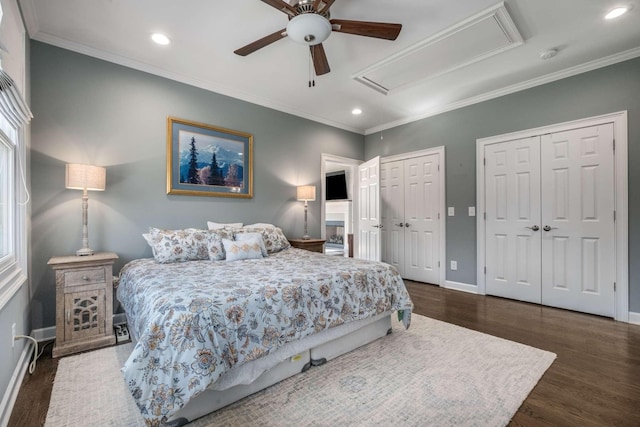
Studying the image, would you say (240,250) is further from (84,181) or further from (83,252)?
(84,181)

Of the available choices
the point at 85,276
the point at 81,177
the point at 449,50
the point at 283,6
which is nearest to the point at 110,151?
the point at 81,177

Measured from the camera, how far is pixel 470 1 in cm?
214

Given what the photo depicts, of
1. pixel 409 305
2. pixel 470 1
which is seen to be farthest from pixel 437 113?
pixel 409 305

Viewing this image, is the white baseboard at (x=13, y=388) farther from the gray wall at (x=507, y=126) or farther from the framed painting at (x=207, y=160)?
the gray wall at (x=507, y=126)

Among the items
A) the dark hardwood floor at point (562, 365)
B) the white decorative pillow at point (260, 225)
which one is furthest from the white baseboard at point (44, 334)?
the white decorative pillow at point (260, 225)

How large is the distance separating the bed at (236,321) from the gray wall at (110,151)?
64 centimetres

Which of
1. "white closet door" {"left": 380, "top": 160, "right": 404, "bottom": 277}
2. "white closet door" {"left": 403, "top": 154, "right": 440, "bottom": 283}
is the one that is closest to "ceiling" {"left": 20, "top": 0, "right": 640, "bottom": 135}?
"white closet door" {"left": 403, "top": 154, "right": 440, "bottom": 283}

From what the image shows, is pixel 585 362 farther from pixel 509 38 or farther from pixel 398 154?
pixel 398 154

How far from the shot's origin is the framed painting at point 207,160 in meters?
3.19

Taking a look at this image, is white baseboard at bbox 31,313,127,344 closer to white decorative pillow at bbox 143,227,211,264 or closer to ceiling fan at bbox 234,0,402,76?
white decorative pillow at bbox 143,227,211,264

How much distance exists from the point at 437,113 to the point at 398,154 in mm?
842

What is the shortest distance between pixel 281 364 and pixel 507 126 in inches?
149

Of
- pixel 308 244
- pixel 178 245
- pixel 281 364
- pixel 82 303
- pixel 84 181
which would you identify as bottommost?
pixel 281 364

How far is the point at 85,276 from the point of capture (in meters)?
2.28
